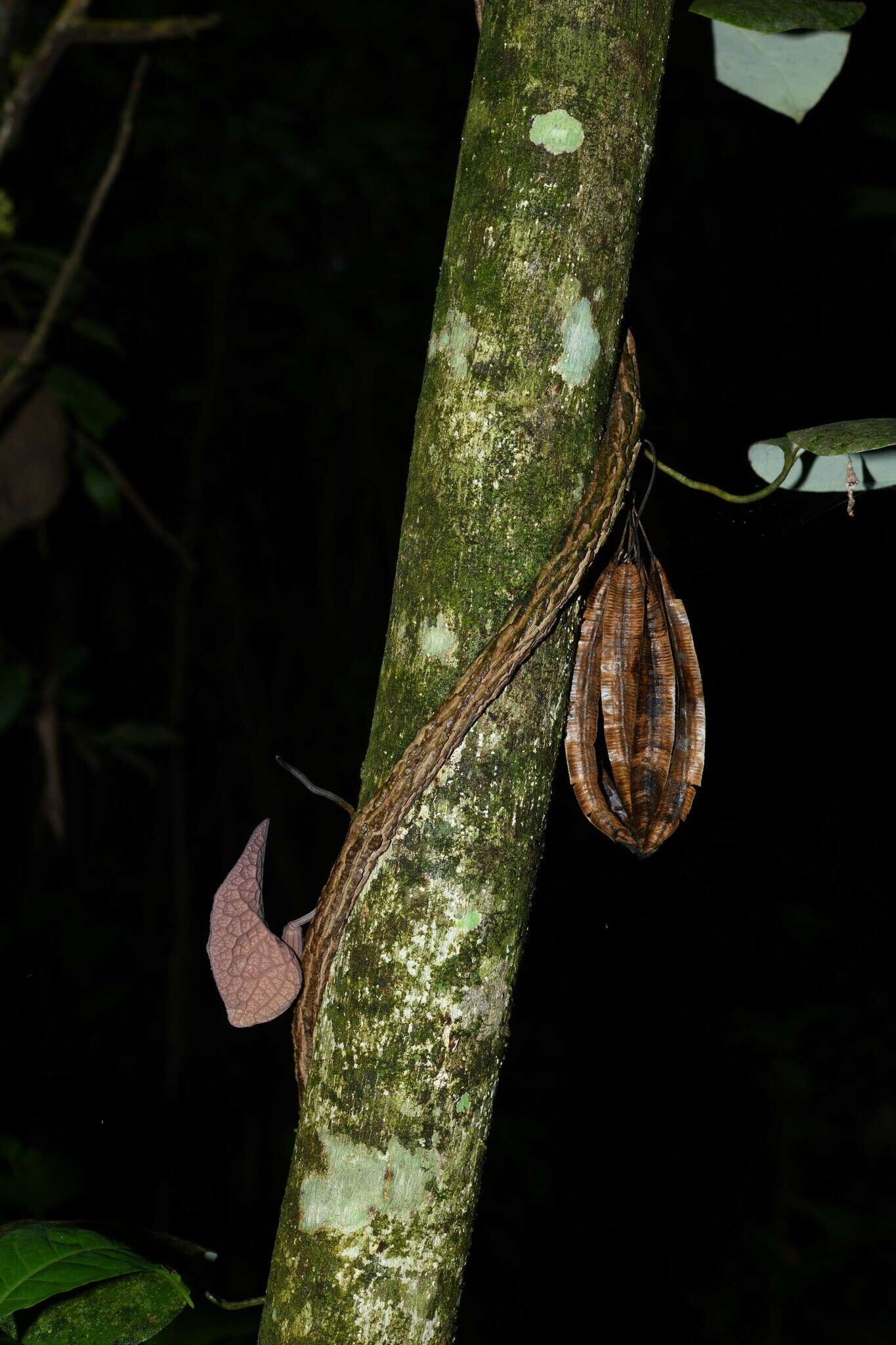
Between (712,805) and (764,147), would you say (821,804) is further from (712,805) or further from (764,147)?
(764,147)

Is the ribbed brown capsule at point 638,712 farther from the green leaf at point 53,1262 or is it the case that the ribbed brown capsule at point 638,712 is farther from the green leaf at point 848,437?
the green leaf at point 53,1262

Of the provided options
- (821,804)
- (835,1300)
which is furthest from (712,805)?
(835,1300)

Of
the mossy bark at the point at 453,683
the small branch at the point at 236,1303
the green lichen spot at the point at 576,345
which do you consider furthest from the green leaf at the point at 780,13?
the small branch at the point at 236,1303

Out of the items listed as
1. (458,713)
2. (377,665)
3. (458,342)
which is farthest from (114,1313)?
(377,665)

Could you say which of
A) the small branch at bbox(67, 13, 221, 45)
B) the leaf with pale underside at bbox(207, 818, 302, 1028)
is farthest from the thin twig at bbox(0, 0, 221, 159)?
the leaf with pale underside at bbox(207, 818, 302, 1028)

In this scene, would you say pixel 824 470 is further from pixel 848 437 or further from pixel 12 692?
pixel 12 692

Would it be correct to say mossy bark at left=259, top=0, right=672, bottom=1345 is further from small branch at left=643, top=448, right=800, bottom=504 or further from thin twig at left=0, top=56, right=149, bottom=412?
thin twig at left=0, top=56, right=149, bottom=412
